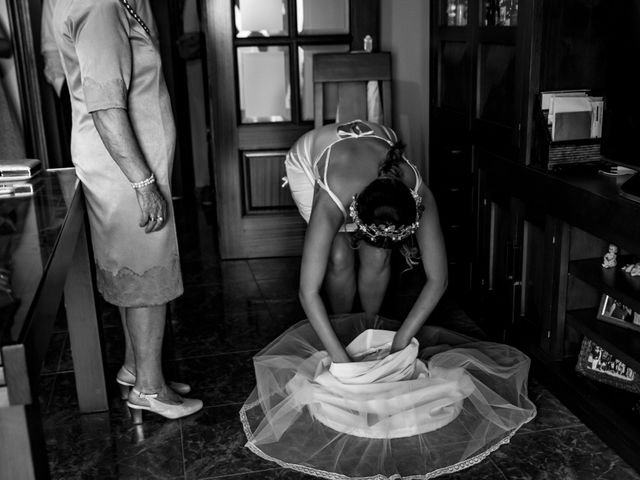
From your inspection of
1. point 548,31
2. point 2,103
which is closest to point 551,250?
point 548,31

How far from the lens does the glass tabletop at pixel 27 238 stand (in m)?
1.29

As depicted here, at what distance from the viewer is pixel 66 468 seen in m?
2.21

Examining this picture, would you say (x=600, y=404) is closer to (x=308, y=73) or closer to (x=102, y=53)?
(x=102, y=53)

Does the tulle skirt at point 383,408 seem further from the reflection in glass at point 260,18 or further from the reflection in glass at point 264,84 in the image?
the reflection in glass at point 260,18

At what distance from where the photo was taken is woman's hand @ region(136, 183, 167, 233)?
7.10 ft

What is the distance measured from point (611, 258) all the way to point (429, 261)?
0.57 meters

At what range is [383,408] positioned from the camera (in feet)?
7.54

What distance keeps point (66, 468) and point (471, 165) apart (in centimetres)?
188

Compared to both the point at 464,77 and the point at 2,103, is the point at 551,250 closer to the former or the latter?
the point at 464,77

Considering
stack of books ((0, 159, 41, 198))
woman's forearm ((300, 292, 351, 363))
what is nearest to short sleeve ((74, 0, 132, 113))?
stack of books ((0, 159, 41, 198))

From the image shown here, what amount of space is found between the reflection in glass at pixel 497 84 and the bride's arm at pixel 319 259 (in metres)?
0.79

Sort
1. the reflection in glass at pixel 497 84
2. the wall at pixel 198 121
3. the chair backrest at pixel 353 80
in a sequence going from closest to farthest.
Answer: the reflection in glass at pixel 497 84 → the chair backrest at pixel 353 80 → the wall at pixel 198 121

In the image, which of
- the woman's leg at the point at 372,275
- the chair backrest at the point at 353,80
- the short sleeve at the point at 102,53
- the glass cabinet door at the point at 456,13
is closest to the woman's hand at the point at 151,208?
the short sleeve at the point at 102,53

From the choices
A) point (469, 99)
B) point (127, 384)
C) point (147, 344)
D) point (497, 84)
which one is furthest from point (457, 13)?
point (127, 384)
